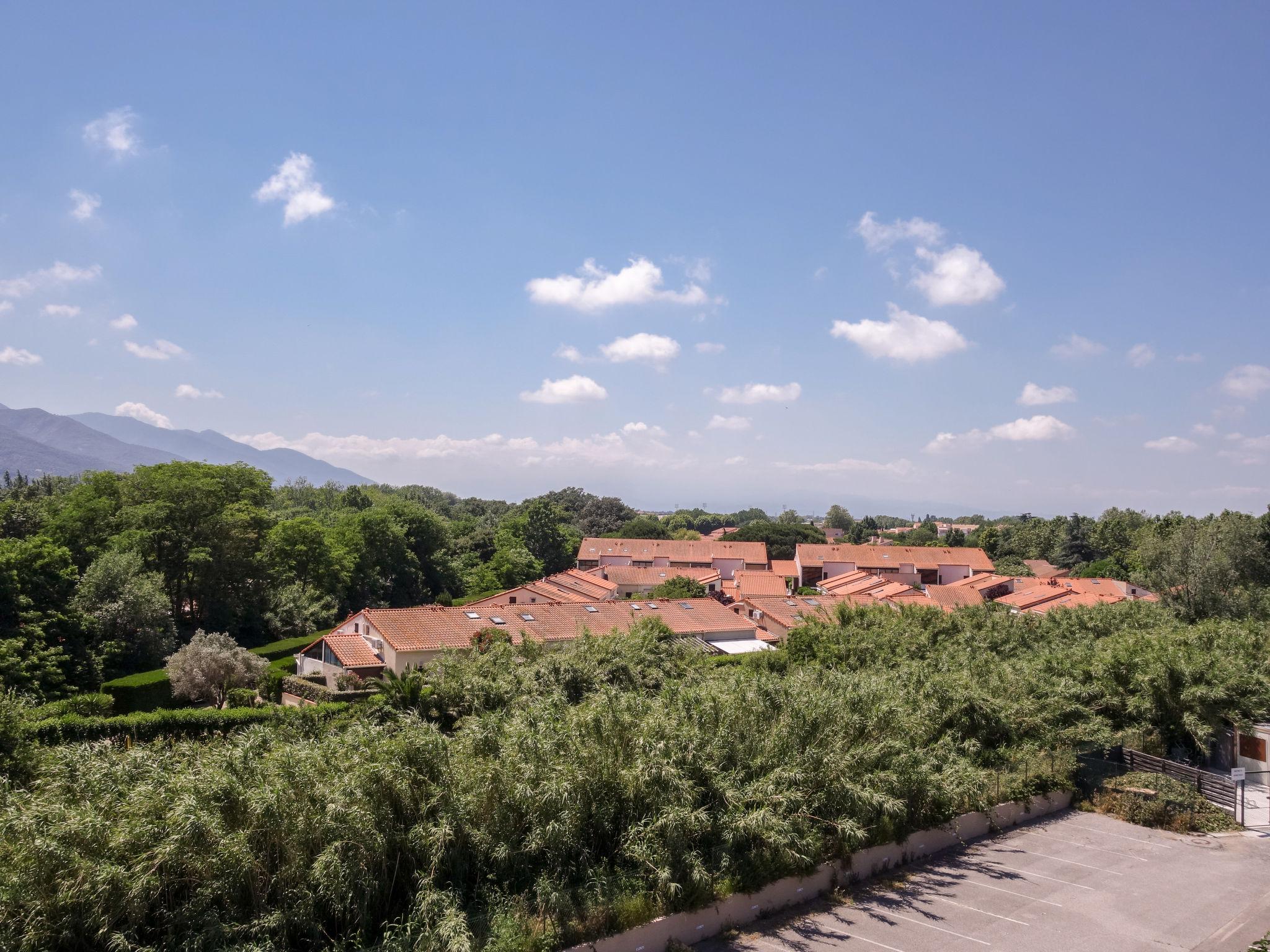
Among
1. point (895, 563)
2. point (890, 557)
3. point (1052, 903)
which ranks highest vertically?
point (890, 557)

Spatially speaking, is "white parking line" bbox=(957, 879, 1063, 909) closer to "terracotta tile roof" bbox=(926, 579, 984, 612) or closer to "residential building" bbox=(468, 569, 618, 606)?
"residential building" bbox=(468, 569, 618, 606)

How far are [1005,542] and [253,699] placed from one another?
107623 millimetres

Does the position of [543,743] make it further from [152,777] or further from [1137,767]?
[1137,767]

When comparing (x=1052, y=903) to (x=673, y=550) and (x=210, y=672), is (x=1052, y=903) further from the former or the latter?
(x=673, y=550)

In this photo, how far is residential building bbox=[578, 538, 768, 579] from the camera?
275ft

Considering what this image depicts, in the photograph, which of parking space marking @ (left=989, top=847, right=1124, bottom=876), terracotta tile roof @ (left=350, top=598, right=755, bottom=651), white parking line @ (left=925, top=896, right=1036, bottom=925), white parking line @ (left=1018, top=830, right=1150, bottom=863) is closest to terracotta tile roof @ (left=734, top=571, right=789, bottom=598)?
terracotta tile roof @ (left=350, top=598, right=755, bottom=651)

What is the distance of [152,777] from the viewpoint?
1060cm

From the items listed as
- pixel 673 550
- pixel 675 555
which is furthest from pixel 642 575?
pixel 673 550

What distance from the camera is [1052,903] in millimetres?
14812

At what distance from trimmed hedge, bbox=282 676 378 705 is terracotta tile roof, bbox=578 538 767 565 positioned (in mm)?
54066

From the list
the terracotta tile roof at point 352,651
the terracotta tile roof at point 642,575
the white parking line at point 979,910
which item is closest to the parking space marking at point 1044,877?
the white parking line at point 979,910

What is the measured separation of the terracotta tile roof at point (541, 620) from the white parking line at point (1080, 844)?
14.2m

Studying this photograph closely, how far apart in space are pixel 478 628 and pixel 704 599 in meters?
18.7

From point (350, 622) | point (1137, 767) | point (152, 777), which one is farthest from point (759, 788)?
point (350, 622)
